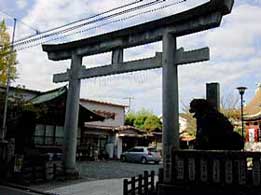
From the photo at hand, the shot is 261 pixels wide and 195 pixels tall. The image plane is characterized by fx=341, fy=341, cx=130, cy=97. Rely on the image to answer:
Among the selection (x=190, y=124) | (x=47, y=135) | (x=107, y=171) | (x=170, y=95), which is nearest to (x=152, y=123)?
(x=190, y=124)

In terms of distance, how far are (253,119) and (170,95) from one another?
20.2 m

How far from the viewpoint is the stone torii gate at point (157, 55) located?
10984mm

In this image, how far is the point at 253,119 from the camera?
29250mm

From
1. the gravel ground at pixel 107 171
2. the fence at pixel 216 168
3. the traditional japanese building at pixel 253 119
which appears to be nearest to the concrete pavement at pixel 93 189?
the gravel ground at pixel 107 171

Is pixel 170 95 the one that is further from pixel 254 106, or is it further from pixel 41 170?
pixel 254 106

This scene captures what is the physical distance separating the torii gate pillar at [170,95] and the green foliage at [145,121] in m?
32.4

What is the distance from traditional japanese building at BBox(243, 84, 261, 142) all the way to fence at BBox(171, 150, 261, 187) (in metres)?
21.4

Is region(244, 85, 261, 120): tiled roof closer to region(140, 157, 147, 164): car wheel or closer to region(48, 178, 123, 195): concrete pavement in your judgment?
region(140, 157, 147, 164): car wheel

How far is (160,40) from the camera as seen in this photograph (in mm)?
12484

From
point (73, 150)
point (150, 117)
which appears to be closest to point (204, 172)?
point (73, 150)

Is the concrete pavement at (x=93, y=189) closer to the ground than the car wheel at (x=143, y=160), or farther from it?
closer to the ground

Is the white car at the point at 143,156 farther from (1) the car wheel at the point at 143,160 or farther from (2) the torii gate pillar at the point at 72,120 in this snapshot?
(2) the torii gate pillar at the point at 72,120

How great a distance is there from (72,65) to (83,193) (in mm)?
6114

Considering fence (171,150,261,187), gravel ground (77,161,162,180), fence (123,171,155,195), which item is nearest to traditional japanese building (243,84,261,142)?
gravel ground (77,161,162,180)
